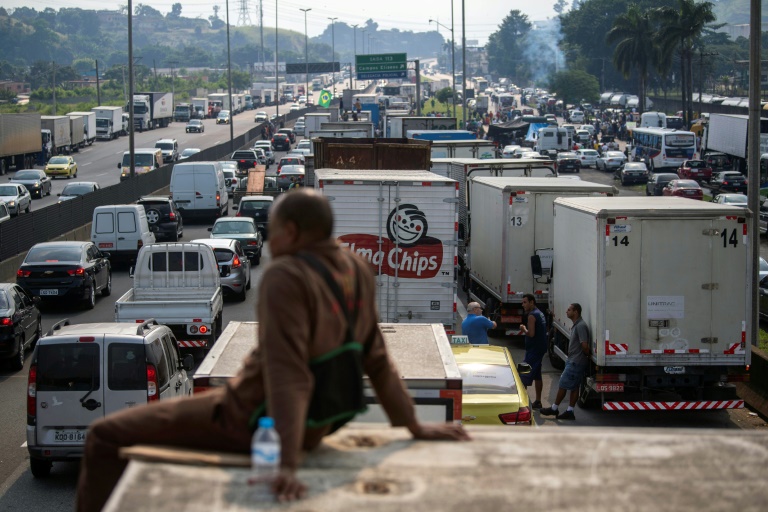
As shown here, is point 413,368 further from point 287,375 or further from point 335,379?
point 287,375

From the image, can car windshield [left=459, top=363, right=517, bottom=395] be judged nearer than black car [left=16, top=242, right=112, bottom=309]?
Yes

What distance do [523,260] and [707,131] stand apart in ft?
163

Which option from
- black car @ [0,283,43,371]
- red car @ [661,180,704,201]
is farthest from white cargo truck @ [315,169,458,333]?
red car @ [661,180,704,201]

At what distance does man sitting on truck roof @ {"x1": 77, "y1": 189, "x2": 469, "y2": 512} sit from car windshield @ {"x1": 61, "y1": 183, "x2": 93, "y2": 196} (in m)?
40.8

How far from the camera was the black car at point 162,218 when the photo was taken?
114 ft

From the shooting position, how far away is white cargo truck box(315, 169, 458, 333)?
639 inches

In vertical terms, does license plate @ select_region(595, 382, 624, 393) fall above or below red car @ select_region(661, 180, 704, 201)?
below

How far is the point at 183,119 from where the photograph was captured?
125062 millimetres

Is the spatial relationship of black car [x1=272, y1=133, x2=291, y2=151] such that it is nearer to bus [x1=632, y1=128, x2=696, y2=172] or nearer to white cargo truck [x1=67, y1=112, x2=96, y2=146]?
white cargo truck [x1=67, y1=112, x2=96, y2=146]

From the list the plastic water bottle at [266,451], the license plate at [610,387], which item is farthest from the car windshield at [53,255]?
the plastic water bottle at [266,451]

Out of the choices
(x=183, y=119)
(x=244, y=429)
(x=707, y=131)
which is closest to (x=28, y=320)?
(x=244, y=429)

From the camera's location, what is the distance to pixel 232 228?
30625mm

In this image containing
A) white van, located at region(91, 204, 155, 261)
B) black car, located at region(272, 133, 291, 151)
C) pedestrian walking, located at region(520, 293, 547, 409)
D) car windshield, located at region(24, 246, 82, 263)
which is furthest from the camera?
black car, located at region(272, 133, 291, 151)

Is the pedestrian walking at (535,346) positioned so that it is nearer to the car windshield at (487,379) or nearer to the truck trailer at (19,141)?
Result: the car windshield at (487,379)
